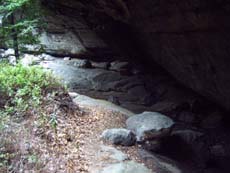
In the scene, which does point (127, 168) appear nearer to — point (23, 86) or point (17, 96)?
point (17, 96)

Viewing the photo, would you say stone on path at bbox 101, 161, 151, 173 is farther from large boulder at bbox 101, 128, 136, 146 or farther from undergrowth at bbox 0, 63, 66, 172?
undergrowth at bbox 0, 63, 66, 172

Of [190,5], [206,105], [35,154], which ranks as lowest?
[206,105]

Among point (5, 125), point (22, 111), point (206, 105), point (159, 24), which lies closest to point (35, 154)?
point (5, 125)

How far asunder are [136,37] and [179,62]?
2.55 meters

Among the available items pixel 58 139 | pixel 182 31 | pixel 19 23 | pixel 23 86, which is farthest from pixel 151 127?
pixel 19 23

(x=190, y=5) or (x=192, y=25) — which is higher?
(x=190, y=5)

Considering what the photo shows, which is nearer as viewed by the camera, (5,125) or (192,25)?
(5,125)

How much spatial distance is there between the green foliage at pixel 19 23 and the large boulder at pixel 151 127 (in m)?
3.69

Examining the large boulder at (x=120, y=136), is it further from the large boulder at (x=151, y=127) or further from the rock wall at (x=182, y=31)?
the rock wall at (x=182, y=31)

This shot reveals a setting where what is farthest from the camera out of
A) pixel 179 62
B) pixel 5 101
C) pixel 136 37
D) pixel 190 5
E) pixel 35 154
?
pixel 136 37

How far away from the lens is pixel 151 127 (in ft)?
24.3

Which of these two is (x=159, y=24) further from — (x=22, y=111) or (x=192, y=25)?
(x=22, y=111)

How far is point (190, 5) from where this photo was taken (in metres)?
7.63

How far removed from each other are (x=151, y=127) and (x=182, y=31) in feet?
9.80
